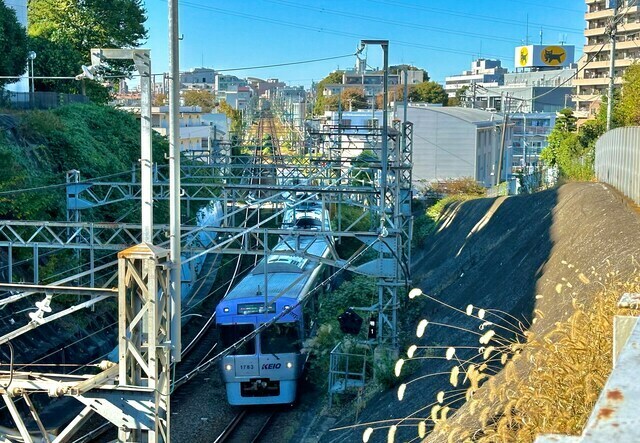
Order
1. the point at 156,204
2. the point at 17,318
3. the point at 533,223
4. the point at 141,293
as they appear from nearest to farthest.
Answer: the point at 141,293 < the point at 17,318 < the point at 533,223 < the point at 156,204

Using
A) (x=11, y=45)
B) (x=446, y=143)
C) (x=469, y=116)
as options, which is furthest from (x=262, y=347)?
(x=469, y=116)

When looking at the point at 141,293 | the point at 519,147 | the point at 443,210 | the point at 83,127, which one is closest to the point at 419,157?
the point at 443,210

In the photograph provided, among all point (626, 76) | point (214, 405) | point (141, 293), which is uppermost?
point (626, 76)

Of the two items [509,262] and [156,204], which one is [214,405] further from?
[156,204]

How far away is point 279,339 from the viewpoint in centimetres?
1606

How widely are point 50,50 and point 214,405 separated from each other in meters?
22.7

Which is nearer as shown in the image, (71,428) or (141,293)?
(71,428)

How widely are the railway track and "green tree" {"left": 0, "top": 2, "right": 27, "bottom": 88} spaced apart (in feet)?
63.4

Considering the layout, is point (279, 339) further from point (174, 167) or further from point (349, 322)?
point (174, 167)

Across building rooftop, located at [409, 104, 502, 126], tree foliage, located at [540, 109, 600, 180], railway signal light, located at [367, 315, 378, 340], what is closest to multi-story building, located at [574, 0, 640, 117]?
building rooftop, located at [409, 104, 502, 126]

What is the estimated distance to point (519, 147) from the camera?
67.2 m

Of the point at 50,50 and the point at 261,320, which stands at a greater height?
the point at 50,50

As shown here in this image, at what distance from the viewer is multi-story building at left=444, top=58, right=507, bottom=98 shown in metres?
128

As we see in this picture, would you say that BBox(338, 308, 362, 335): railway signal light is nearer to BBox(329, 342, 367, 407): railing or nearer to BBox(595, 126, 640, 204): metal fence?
BBox(329, 342, 367, 407): railing
